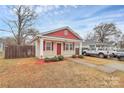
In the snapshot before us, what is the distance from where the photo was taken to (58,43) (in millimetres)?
13836

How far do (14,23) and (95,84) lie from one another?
15.2 meters

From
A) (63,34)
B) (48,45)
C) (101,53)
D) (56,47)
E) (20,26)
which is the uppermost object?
(20,26)

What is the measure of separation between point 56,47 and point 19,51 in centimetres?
398

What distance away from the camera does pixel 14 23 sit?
1762 cm

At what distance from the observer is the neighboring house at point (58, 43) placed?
12.5 metres

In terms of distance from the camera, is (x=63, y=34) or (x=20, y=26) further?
(x=20, y=26)

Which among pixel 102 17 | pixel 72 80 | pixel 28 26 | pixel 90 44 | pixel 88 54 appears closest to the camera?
pixel 72 80

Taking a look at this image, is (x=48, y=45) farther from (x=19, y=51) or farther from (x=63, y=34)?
(x=19, y=51)

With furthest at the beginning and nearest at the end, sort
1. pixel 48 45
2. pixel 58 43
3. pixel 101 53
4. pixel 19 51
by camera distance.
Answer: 1. pixel 101 53
2. pixel 19 51
3. pixel 58 43
4. pixel 48 45

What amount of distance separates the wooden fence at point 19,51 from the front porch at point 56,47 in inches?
47.1

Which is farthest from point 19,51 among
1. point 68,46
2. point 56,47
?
point 68,46

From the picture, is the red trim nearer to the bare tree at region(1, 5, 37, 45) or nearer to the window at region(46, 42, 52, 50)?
the window at region(46, 42, 52, 50)
